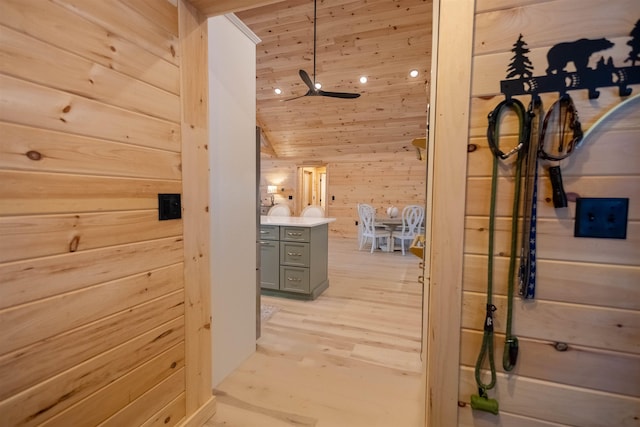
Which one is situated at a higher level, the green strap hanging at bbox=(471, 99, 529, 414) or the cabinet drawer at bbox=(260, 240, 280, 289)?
the green strap hanging at bbox=(471, 99, 529, 414)

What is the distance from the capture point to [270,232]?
11.3 ft

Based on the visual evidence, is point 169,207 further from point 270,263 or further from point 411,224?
point 411,224

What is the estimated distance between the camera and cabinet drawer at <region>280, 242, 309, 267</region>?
10.9 ft

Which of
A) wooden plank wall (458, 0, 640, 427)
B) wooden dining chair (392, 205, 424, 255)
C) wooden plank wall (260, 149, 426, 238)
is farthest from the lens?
wooden plank wall (260, 149, 426, 238)

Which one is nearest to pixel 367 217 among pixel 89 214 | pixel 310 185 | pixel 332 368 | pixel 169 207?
pixel 310 185

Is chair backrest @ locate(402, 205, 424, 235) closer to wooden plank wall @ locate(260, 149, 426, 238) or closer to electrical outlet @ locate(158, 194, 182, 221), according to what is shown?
wooden plank wall @ locate(260, 149, 426, 238)

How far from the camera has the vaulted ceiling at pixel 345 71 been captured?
4.26 m

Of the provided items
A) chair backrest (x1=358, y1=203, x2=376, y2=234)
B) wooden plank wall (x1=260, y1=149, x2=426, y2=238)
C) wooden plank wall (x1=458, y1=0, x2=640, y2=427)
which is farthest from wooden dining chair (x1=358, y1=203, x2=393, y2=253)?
wooden plank wall (x1=458, y1=0, x2=640, y2=427)

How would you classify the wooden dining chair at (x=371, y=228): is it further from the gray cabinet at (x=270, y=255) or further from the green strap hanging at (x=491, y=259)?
the green strap hanging at (x=491, y=259)

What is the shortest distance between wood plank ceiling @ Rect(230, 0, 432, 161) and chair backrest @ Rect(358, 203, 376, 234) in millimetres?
1986

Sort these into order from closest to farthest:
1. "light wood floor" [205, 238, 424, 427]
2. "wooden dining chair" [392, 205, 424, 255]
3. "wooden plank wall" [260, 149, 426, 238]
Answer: "light wood floor" [205, 238, 424, 427] → "wooden dining chair" [392, 205, 424, 255] → "wooden plank wall" [260, 149, 426, 238]

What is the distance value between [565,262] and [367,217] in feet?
18.4

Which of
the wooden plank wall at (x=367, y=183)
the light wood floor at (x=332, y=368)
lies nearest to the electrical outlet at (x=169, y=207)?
the light wood floor at (x=332, y=368)

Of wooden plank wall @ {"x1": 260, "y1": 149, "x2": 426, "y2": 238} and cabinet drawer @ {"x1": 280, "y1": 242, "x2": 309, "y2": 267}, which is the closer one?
cabinet drawer @ {"x1": 280, "y1": 242, "x2": 309, "y2": 267}
